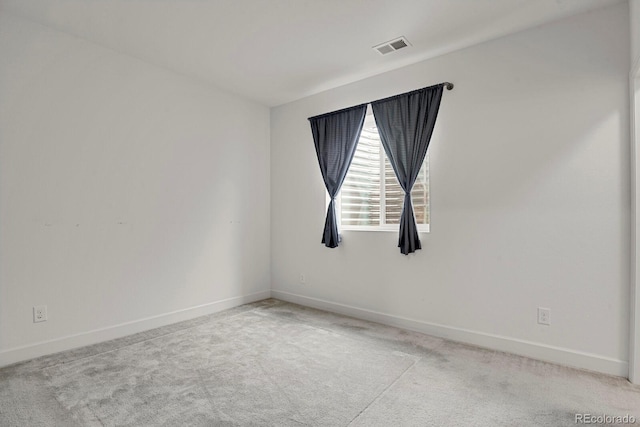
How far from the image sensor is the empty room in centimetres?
221

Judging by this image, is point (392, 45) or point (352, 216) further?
point (352, 216)

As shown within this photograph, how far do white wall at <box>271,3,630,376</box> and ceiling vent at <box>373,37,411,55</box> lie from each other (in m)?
0.38

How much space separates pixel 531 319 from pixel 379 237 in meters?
1.50

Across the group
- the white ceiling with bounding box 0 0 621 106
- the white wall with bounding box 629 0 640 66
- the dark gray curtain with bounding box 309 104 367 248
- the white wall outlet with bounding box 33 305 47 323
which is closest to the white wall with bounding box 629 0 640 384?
the white wall with bounding box 629 0 640 66

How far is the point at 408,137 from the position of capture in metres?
3.29

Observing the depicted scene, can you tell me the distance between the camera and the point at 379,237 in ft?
Answer: 11.8

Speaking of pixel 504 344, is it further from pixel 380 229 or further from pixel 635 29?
pixel 635 29

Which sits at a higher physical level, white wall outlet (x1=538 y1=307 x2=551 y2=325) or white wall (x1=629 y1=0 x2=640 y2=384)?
white wall (x1=629 y1=0 x2=640 y2=384)
